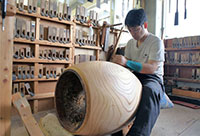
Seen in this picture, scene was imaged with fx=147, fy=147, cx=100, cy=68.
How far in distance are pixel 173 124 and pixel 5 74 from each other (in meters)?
2.18

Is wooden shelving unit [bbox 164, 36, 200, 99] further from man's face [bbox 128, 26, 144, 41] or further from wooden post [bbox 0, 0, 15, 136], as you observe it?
wooden post [bbox 0, 0, 15, 136]

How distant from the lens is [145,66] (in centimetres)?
121

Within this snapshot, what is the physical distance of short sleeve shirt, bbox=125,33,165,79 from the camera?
1.33 meters

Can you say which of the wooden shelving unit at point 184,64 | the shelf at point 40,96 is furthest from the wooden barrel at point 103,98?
the wooden shelving unit at point 184,64

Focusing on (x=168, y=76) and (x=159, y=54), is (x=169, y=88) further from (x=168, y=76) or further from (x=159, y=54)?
(x=159, y=54)

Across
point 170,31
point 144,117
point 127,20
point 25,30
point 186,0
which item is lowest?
point 144,117

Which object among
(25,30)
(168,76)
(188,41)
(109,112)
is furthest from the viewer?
(168,76)

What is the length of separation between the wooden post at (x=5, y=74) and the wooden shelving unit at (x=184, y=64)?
373cm

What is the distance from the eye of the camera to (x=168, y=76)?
428cm

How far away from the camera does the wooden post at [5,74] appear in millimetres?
1042

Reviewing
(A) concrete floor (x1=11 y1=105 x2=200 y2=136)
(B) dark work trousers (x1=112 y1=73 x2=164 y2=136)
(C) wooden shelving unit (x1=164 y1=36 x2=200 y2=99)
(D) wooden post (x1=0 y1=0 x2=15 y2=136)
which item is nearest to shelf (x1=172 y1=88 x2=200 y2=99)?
(C) wooden shelving unit (x1=164 y1=36 x2=200 y2=99)

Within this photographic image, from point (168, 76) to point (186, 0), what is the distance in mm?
2084

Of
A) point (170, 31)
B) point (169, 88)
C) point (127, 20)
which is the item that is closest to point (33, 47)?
point (127, 20)

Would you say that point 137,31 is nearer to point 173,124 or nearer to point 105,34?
point 173,124
